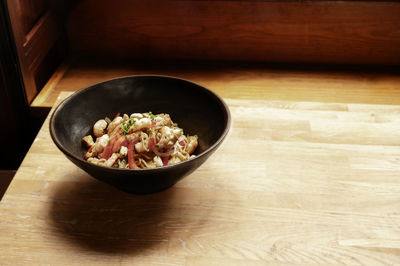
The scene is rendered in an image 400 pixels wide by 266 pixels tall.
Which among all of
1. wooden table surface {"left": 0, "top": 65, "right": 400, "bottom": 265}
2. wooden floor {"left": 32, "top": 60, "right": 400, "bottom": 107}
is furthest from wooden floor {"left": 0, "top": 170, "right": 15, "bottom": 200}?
wooden table surface {"left": 0, "top": 65, "right": 400, "bottom": 265}

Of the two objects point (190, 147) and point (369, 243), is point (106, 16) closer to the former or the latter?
point (190, 147)

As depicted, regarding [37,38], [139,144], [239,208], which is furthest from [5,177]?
[239,208]

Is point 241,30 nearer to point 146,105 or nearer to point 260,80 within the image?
point 260,80

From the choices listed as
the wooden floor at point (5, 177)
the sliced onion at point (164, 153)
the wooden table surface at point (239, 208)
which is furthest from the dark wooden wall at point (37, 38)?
the sliced onion at point (164, 153)

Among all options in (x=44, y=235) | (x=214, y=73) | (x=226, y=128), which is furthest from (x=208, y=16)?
Result: (x=44, y=235)

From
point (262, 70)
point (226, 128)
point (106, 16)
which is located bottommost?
point (262, 70)
